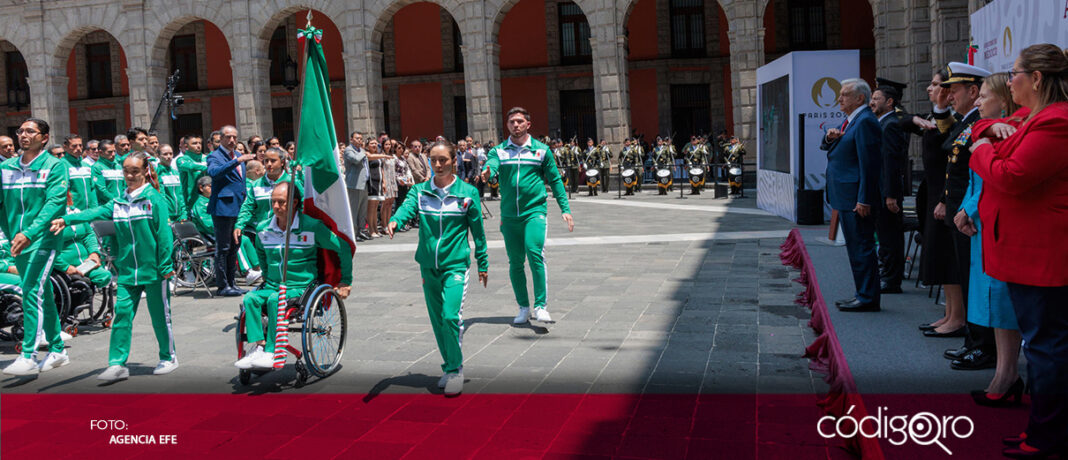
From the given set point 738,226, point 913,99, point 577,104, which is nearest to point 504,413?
point 738,226

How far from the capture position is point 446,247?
213 inches

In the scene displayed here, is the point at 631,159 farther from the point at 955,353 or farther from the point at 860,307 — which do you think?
the point at 955,353

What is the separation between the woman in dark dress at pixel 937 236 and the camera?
19.1 ft

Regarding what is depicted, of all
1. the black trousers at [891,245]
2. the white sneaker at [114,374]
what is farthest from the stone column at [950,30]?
the white sneaker at [114,374]

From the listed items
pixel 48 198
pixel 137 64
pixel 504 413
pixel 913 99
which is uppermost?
pixel 137 64

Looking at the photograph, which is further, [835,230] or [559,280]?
[835,230]

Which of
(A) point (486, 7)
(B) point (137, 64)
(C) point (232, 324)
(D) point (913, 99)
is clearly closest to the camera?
(C) point (232, 324)

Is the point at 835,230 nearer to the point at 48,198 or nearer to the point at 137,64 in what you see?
the point at 48,198

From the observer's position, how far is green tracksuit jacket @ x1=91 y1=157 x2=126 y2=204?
9.93 meters

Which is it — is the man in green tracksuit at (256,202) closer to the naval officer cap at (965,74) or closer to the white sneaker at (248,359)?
the white sneaker at (248,359)

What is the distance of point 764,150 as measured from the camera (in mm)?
16250

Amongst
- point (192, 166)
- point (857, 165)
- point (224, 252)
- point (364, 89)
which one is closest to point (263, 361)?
point (224, 252)

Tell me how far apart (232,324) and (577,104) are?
79.9 feet

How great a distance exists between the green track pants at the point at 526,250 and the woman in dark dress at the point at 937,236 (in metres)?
2.88
